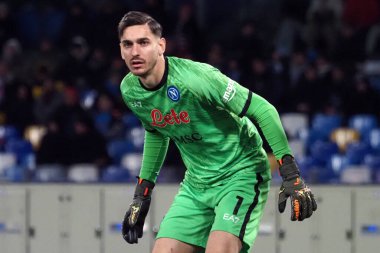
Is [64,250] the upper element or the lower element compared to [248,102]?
lower

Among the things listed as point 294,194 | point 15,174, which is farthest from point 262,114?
point 15,174

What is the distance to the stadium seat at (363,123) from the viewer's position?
1132 cm

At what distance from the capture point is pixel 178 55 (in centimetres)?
1290

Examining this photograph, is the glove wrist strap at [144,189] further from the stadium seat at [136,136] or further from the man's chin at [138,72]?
the stadium seat at [136,136]

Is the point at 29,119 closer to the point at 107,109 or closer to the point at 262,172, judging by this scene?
the point at 107,109

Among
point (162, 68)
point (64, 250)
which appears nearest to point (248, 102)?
point (162, 68)

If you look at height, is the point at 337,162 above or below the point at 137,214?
above

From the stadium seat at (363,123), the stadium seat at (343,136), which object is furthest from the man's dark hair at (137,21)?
the stadium seat at (363,123)

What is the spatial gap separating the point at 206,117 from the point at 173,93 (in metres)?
→ 0.21

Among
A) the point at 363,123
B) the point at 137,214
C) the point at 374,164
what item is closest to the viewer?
the point at 137,214

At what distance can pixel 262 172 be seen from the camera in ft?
19.7

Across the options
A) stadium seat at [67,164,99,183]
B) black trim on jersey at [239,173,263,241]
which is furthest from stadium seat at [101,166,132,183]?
black trim on jersey at [239,173,263,241]

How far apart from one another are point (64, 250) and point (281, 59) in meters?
3.58

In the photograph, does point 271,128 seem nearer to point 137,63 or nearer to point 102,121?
point 137,63
